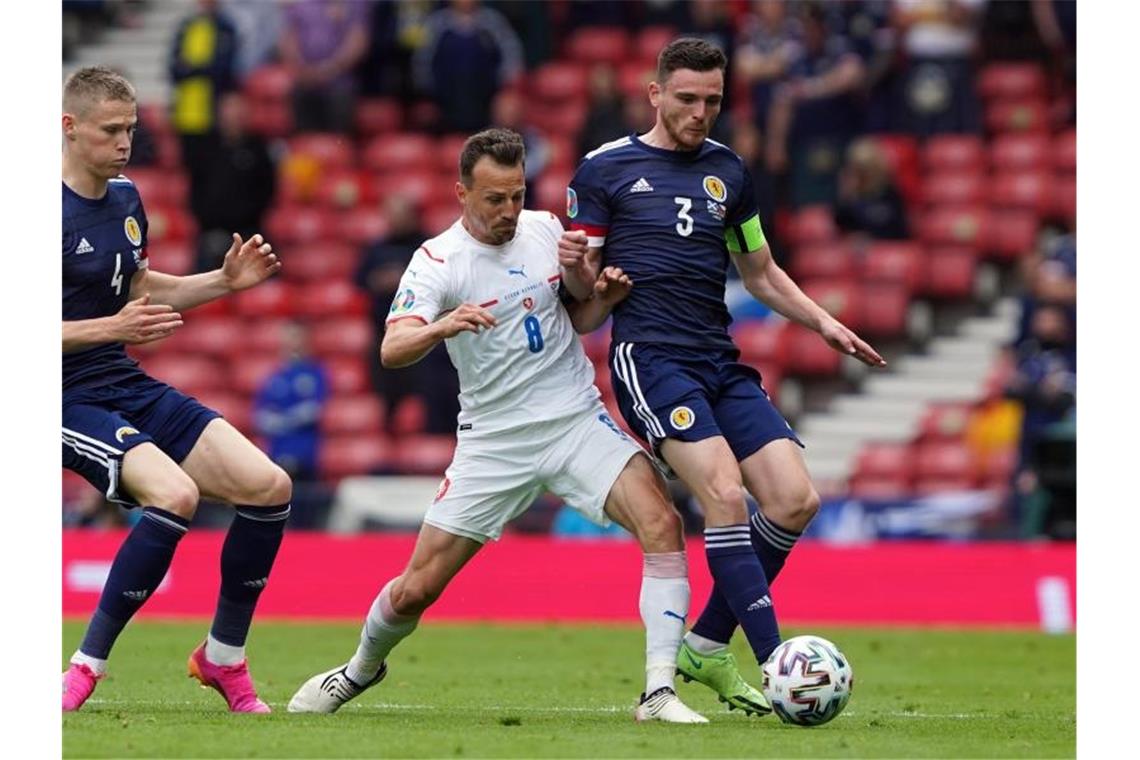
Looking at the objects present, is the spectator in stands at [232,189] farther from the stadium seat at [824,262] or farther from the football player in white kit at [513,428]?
the football player in white kit at [513,428]

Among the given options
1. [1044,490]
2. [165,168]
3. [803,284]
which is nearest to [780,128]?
[803,284]

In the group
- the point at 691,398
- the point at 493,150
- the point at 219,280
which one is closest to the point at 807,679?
the point at 691,398

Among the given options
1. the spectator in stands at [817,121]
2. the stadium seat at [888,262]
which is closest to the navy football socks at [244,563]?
the stadium seat at [888,262]

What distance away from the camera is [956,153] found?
69.7 ft

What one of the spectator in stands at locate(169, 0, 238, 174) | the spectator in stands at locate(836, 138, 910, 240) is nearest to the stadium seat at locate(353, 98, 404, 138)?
the spectator in stands at locate(169, 0, 238, 174)

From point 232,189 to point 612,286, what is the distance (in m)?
12.5

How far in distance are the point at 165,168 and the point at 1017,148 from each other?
9.23m

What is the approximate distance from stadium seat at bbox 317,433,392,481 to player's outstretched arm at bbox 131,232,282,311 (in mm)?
9282

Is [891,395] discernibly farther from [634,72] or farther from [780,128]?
[634,72]

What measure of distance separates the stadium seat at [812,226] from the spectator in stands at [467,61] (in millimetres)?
3411

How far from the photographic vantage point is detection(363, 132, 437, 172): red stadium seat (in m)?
22.2

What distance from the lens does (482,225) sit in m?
9.04

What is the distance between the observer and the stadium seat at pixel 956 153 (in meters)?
21.2

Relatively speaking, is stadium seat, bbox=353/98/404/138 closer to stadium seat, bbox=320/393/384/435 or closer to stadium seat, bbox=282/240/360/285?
stadium seat, bbox=282/240/360/285
